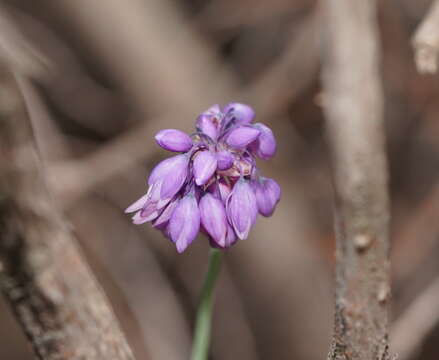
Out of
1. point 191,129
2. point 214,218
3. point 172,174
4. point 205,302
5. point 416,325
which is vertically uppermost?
point 191,129

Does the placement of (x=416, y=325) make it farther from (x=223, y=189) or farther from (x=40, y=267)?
(x=40, y=267)

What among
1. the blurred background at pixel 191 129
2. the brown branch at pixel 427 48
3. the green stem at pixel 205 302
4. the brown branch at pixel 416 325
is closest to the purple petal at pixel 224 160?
the green stem at pixel 205 302

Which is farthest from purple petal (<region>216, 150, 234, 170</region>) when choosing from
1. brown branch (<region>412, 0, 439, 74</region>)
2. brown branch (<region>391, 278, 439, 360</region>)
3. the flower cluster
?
brown branch (<region>391, 278, 439, 360</region>)

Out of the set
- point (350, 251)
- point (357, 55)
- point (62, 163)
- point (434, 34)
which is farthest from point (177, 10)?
point (350, 251)

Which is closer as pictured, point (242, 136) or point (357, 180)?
point (242, 136)

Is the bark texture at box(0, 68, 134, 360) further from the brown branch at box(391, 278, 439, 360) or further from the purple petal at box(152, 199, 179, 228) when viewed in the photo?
the brown branch at box(391, 278, 439, 360)

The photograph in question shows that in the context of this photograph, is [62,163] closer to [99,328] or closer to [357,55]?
[357,55]

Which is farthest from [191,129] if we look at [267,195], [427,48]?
[267,195]
